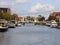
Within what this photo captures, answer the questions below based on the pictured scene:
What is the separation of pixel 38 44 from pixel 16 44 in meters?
2.97

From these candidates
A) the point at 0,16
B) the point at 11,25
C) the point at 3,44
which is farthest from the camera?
the point at 0,16

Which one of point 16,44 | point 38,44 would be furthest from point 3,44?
point 38,44

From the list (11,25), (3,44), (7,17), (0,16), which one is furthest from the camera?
(7,17)

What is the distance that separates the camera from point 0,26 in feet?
225

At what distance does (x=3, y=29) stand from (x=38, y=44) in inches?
1563

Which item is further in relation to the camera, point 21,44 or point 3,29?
point 3,29

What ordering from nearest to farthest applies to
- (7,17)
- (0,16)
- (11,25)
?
(11,25), (0,16), (7,17)

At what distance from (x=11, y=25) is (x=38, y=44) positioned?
78604mm

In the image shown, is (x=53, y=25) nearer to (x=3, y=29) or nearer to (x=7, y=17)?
(x=7, y=17)

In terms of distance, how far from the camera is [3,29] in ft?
230

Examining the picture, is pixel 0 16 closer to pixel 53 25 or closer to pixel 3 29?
pixel 53 25

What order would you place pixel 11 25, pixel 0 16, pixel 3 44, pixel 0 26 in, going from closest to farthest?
pixel 3 44, pixel 0 26, pixel 11 25, pixel 0 16

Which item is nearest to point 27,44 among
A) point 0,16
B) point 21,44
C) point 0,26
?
point 21,44

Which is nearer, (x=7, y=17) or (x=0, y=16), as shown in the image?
(x=0, y=16)
